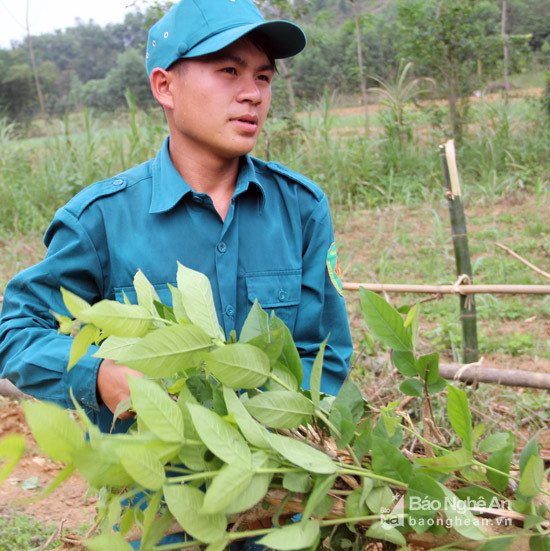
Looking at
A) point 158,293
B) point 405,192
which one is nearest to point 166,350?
point 158,293

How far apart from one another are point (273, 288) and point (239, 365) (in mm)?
713

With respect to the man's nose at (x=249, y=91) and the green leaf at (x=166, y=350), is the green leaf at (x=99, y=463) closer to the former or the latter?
the green leaf at (x=166, y=350)

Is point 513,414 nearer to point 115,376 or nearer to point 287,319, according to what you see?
point 287,319

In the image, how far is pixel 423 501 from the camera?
569 millimetres

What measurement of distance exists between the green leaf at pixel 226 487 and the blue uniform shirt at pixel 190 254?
63cm

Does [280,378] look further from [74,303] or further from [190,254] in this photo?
[190,254]

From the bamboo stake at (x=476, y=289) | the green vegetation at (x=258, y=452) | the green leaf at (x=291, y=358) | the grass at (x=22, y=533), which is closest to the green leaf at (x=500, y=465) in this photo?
the green vegetation at (x=258, y=452)

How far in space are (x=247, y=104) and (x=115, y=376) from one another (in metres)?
0.61

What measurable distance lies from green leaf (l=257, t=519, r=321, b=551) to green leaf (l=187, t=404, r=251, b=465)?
0.07 meters

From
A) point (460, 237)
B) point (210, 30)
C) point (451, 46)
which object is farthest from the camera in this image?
point (451, 46)

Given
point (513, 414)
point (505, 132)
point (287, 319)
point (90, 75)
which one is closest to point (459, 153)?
point (505, 132)

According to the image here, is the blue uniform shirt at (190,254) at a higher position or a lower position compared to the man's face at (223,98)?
lower

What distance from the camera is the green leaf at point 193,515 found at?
20.5 inches

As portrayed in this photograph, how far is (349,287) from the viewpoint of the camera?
2176 mm
